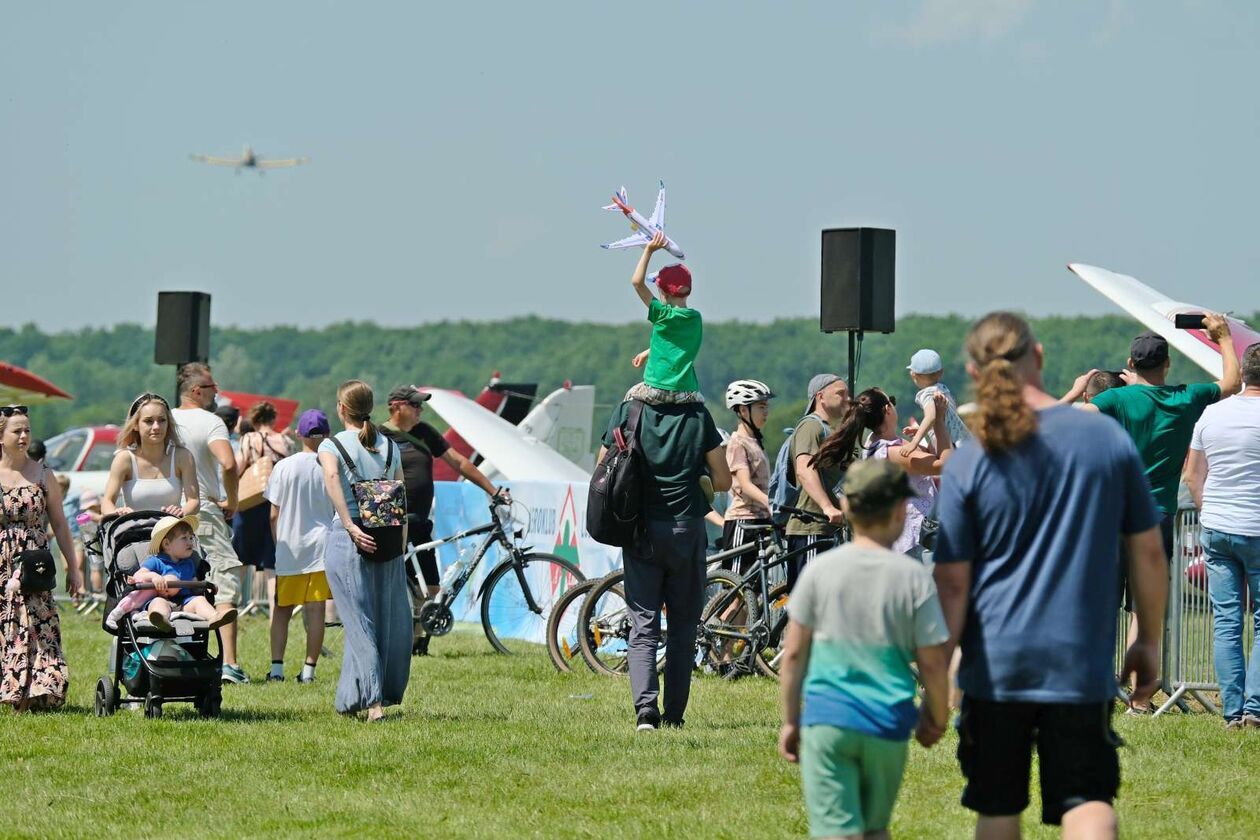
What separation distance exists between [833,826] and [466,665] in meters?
7.96

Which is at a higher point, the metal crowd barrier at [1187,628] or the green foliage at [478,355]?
the green foliage at [478,355]

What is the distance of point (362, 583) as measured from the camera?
867 centimetres

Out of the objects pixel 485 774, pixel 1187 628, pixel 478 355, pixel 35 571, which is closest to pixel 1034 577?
pixel 485 774

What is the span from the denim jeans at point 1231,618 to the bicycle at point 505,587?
204 inches

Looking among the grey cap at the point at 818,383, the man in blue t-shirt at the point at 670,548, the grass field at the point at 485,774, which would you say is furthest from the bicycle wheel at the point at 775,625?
the man in blue t-shirt at the point at 670,548

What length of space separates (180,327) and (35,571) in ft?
30.0

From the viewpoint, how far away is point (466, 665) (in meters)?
11.9

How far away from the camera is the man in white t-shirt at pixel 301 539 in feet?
36.1

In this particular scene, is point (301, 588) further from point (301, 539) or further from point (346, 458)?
point (346, 458)

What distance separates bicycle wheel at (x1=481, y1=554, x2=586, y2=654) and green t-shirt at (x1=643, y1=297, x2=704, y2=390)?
4.74 meters

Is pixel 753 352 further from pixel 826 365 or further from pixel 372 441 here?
pixel 372 441

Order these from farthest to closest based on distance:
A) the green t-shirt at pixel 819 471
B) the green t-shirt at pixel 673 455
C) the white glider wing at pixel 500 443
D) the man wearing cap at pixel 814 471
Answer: the white glider wing at pixel 500 443, the green t-shirt at pixel 819 471, the man wearing cap at pixel 814 471, the green t-shirt at pixel 673 455

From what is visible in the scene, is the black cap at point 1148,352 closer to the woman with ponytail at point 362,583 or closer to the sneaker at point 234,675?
the woman with ponytail at point 362,583

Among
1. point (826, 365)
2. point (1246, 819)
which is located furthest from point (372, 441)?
point (826, 365)
